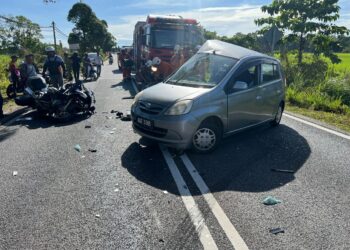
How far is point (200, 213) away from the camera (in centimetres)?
404

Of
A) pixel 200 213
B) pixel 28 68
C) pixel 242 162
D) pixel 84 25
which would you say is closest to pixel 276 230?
pixel 200 213

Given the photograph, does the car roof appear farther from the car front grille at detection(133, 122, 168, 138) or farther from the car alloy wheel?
the car front grille at detection(133, 122, 168, 138)

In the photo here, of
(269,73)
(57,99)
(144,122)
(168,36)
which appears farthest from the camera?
(168,36)

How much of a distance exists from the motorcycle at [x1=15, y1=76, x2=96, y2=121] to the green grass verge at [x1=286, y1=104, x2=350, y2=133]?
6.79 m

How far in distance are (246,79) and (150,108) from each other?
2.24 meters

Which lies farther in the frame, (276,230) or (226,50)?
(226,50)

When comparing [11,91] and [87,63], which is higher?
[87,63]

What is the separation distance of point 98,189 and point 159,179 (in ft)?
3.13

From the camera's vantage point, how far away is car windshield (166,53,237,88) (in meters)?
6.46

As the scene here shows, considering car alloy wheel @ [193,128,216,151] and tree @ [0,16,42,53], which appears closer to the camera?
car alloy wheel @ [193,128,216,151]

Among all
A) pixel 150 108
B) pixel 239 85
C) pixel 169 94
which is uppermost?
pixel 239 85

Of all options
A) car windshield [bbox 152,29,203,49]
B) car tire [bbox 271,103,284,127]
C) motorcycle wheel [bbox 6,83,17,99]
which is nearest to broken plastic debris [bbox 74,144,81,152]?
car tire [bbox 271,103,284,127]

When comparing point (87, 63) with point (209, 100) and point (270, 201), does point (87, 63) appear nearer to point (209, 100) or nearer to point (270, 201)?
point (209, 100)

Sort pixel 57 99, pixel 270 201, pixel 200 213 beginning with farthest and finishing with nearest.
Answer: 1. pixel 57 99
2. pixel 270 201
3. pixel 200 213
